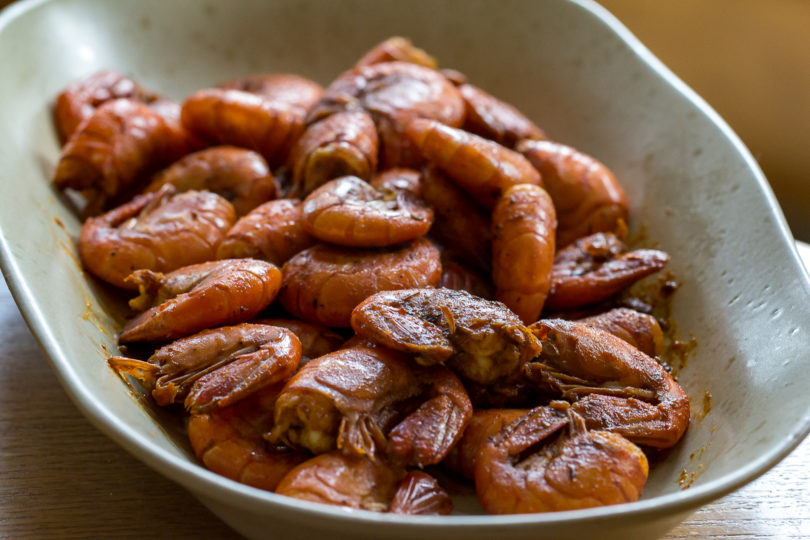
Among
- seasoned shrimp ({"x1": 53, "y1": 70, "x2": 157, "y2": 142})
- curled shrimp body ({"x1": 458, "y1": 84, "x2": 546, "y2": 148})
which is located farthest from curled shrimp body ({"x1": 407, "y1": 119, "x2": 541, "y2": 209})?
seasoned shrimp ({"x1": 53, "y1": 70, "x2": 157, "y2": 142})

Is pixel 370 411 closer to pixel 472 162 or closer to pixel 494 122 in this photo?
pixel 472 162

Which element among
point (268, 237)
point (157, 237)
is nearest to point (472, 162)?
point (268, 237)

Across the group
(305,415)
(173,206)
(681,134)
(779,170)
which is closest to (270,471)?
(305,415)

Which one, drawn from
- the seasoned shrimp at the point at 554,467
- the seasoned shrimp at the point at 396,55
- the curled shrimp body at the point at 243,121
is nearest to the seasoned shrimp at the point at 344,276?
the seasoned shrimp at the point at 554,467

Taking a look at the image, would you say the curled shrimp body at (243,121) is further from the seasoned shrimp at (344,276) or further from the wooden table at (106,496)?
the wooden table at (106,496)

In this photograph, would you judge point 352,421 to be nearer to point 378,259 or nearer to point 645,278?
point 378,259

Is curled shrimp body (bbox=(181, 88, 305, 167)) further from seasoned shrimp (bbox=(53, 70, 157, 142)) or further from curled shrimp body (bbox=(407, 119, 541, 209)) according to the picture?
curled shrimp body (bbox=(407, 119, 541, 209))
